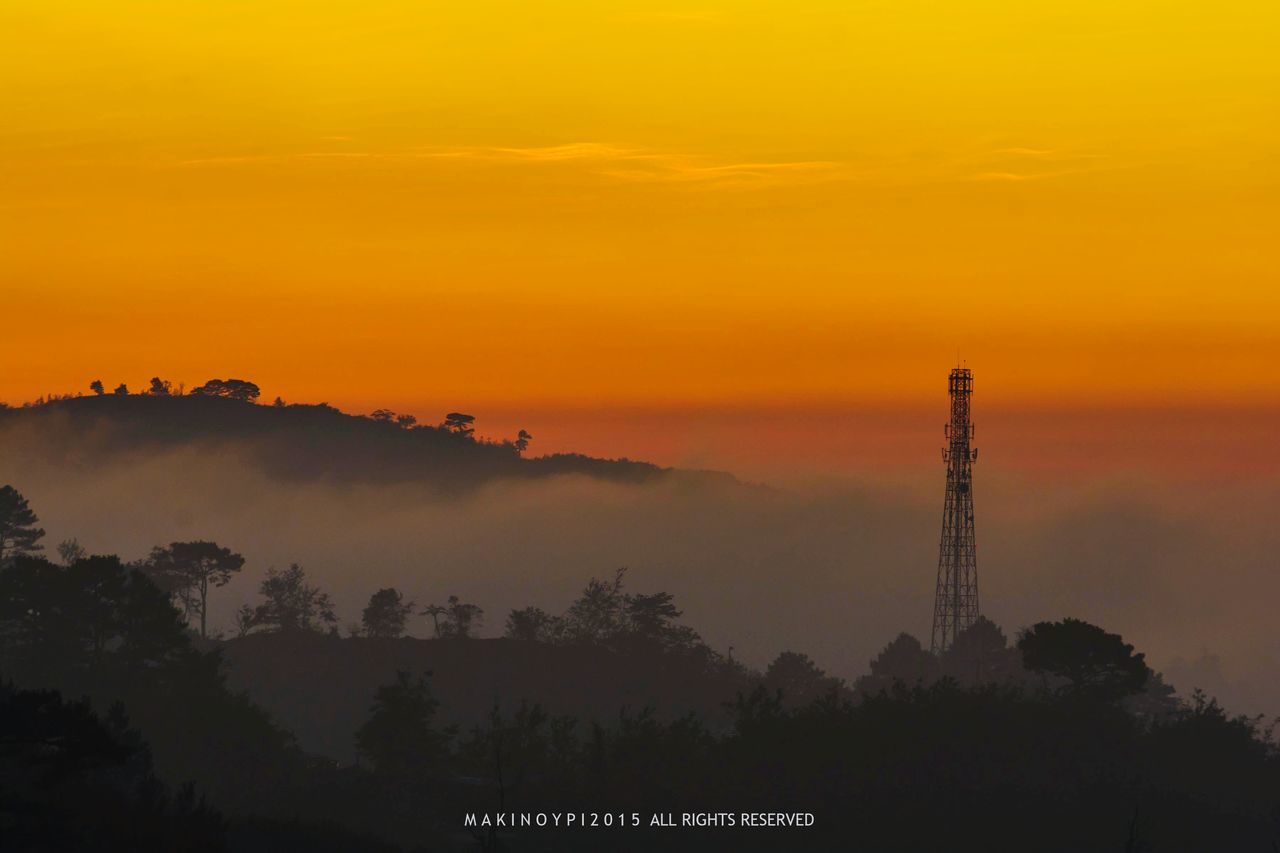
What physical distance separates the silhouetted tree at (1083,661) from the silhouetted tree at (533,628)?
142 ft

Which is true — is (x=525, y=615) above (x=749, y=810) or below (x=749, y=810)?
above

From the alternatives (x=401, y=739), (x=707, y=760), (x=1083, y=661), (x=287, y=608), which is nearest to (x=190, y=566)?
(x=287, y=608)

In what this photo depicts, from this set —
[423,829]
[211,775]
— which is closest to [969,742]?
[423,829]

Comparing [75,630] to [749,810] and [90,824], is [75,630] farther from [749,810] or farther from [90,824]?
[90,824]

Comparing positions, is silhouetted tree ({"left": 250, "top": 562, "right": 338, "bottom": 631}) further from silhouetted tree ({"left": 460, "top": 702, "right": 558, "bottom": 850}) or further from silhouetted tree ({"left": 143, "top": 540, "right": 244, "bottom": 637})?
silhouetted tree ({"left": 460, "top": 702, "right": 558, "bottom": 850})

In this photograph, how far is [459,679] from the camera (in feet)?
438

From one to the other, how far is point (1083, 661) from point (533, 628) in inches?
1879

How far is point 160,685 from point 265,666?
34431 millimetres

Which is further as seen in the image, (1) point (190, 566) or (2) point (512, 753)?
(1) point (190, 566)

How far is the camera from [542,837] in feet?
299

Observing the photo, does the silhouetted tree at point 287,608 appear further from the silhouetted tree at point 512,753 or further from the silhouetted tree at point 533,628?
the silhouetted tree at point 512,753

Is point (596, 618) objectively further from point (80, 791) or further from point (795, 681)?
point (80, 791)

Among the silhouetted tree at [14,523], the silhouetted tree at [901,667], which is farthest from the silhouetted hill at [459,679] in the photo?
the silhouetted tree at [14,523]

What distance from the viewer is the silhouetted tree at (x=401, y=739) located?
98.3m
